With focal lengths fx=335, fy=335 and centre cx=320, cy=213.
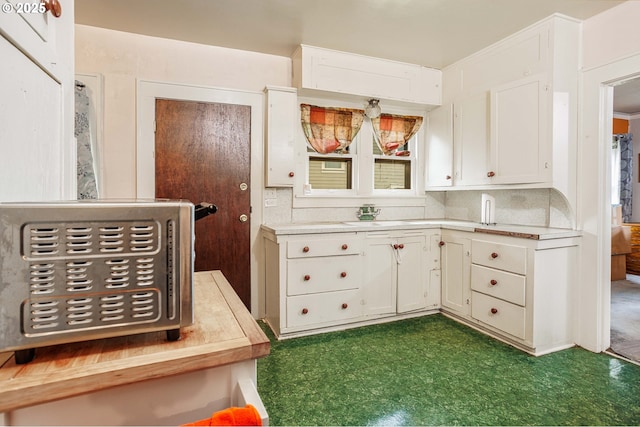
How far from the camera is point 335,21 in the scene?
2.56m

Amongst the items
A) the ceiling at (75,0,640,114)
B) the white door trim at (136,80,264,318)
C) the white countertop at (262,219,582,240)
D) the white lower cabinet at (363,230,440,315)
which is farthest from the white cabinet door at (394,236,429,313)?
the ceiling at (75,0,640,114)

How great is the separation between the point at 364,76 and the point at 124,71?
207cm

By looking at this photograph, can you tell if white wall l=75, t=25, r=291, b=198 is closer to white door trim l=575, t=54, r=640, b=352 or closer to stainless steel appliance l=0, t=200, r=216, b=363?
stainless steel appliance l=0, t=200, r=216, b=363

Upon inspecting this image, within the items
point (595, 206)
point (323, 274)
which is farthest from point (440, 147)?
point (323, 274)

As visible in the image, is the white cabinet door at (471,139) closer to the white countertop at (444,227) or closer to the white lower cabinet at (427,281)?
the white countertop at (444,227)

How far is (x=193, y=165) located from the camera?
2.88 m

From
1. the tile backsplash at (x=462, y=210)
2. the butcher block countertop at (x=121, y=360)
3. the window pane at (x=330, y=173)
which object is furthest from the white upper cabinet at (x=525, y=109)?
the butcher block countertop at (x=121, y=360)

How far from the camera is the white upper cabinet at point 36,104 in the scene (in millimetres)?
838

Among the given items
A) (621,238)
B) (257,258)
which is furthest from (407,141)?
(621,238)

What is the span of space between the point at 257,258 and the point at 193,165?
1000mm

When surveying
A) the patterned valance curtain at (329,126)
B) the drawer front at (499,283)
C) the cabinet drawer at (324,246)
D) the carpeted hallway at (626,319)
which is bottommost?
the carpeted hallway at (626,319)

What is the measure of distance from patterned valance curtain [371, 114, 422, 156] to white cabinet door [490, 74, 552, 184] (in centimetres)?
96

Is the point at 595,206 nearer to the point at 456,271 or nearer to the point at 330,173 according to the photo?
the point at 456,271

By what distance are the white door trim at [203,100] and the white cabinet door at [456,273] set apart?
175cm
